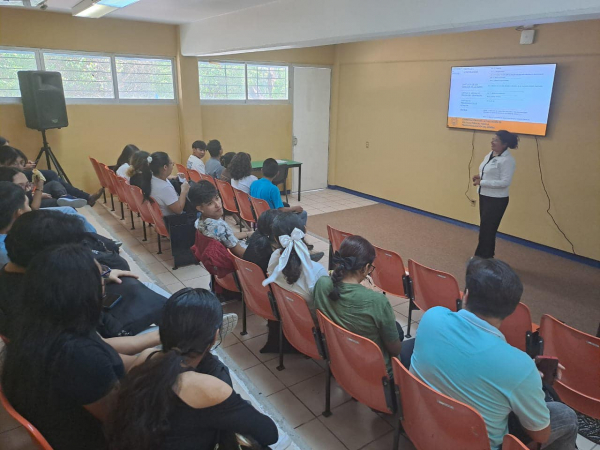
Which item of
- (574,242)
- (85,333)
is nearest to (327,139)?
(574,242)

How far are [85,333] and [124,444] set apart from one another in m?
0.44

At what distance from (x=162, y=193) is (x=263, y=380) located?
7.76 ft

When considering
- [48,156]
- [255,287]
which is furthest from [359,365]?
[48,156]

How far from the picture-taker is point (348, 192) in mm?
8320

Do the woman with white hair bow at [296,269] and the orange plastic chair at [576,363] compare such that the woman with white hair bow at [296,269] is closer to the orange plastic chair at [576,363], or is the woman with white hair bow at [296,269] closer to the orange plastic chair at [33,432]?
the orange plastic chair at [576,363]

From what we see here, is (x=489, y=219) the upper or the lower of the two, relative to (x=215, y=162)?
lower

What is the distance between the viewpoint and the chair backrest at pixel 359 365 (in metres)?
1.78

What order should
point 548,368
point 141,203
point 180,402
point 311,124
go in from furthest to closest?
point 311,124, point 141,203, point 548,368, point 180,402

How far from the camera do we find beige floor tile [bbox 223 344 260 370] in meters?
2.78

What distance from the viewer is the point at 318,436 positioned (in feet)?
7.14

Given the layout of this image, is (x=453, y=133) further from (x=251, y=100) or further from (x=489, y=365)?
(x=489, y=365)

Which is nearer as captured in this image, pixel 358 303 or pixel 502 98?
pixel 358 303

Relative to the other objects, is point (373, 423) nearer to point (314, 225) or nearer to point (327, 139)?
point (314, 225)

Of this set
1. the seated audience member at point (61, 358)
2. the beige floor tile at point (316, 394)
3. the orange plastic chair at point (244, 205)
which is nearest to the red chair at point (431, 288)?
the beige floor tile at point (316, 394)
